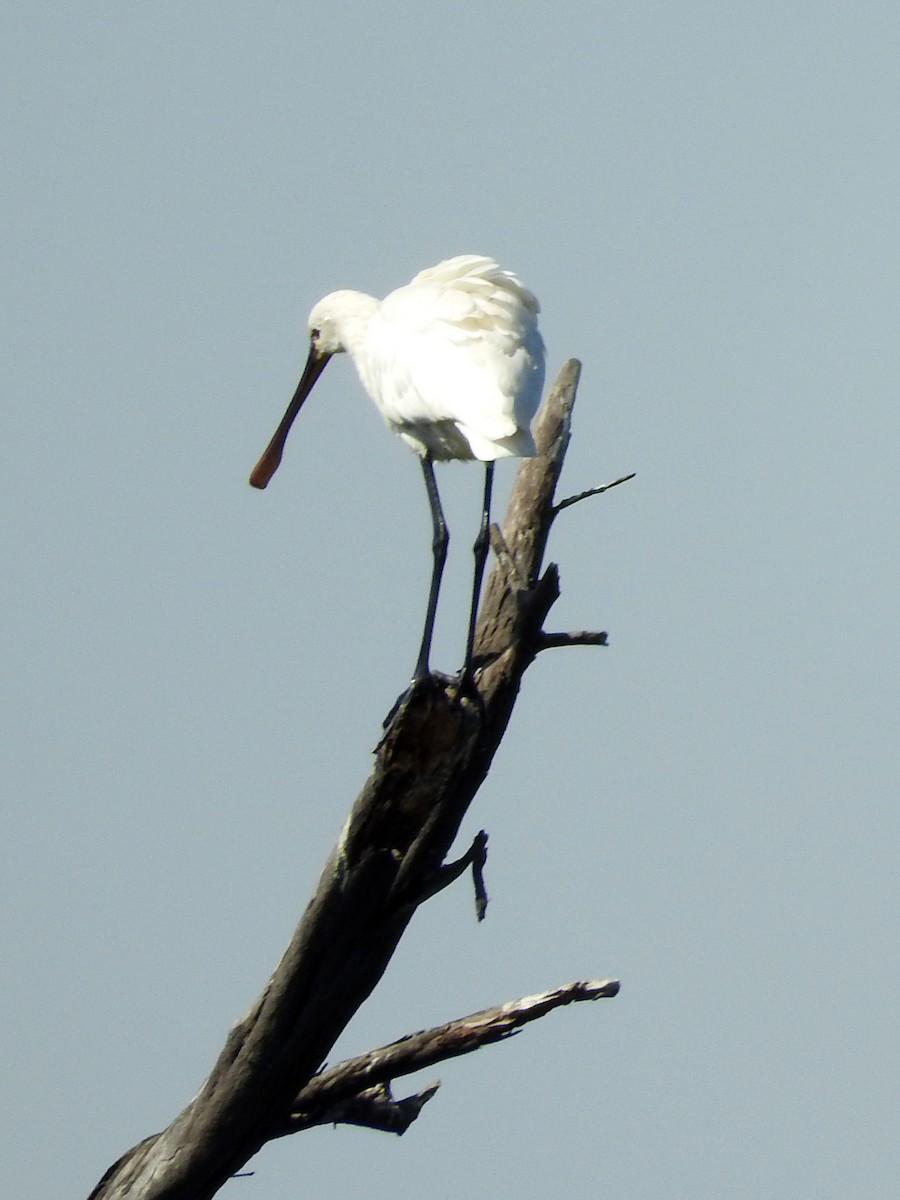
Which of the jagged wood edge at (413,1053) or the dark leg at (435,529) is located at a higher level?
the dark leg at (435,529)

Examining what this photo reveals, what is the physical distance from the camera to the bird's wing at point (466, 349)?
9.91m

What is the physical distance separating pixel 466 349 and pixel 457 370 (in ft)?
0.48

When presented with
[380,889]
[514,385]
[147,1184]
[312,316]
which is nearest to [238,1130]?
[147,1184]

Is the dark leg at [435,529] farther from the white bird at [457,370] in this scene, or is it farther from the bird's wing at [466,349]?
the bird's wing at [466,349]

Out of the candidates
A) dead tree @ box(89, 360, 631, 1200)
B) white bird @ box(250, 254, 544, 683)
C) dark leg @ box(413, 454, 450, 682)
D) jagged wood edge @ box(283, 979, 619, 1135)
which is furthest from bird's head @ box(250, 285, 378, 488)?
jagged wood edge @ box(283, 979, 619, 1135)

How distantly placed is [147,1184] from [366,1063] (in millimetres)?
1090

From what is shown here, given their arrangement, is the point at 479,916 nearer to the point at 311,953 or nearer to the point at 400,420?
the point at 311,953

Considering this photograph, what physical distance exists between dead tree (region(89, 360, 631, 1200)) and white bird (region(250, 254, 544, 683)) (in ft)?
1.54

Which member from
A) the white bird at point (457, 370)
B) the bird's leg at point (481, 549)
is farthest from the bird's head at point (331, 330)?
the bird's leg at point (481, 549)

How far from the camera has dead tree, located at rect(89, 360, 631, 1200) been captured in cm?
846

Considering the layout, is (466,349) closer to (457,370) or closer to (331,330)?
(457,370)

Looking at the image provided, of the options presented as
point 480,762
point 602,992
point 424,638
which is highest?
point 424,638

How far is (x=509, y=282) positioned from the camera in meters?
10.7

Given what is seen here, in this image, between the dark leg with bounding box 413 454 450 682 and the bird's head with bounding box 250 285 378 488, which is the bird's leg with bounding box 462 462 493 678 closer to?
the dark leg with bounding box 413 454 450 682
